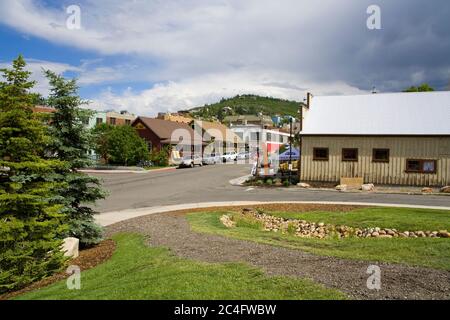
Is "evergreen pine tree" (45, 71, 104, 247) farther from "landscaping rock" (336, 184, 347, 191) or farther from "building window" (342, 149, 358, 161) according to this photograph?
"building window" (342, 149, 358, 161)

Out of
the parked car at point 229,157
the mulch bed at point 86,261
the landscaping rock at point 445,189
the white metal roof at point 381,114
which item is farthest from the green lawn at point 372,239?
the parked car at point 229,157

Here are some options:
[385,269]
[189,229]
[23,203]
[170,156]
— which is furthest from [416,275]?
[170,156]

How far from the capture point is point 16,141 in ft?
30.2

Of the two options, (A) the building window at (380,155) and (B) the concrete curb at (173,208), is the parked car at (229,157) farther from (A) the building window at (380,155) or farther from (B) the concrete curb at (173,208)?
(B) the concrete curb at (173,208)

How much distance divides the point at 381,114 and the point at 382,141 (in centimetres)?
312

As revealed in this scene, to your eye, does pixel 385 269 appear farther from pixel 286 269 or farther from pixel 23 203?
pixel 23 203

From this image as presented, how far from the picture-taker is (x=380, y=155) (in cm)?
2658

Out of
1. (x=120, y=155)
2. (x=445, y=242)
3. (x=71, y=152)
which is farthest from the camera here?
(x=120, y=155)

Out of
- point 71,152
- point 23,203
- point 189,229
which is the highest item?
point 71,152

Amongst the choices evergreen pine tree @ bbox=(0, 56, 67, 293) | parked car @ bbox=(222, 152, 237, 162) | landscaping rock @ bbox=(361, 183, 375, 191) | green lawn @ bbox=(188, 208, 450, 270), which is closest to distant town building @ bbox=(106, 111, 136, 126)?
parked car @ bbox=(222, 152, 237, 162)

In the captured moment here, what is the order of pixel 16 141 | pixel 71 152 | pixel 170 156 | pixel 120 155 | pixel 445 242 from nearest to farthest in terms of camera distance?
pixel 16 141
pixel 445 242
pixel 71 152
pixel 120 155
pixel 170 156

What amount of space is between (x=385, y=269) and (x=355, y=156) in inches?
786

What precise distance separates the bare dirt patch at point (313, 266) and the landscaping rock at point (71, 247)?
92.7 inches
